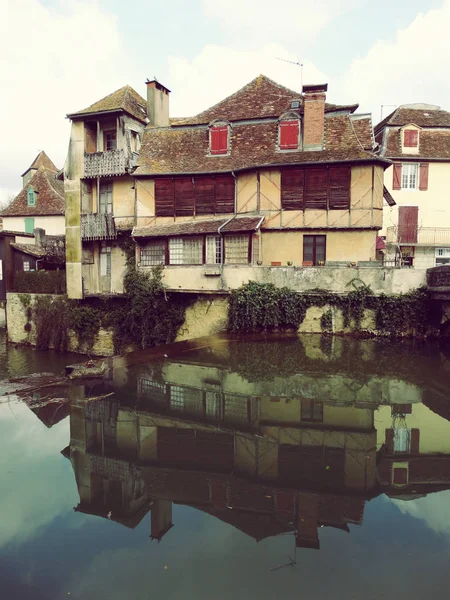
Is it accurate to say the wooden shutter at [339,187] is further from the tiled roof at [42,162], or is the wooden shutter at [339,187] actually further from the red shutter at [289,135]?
the tiled roof at [42,162]

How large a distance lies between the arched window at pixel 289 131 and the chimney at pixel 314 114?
0.43 metres

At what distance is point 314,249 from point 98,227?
11535 millimetres

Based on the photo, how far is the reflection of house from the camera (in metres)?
25.2

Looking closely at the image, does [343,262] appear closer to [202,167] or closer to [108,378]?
[202,167]

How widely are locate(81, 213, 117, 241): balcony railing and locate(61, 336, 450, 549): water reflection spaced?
32.9ft

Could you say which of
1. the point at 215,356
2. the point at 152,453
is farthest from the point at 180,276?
the point at 152,453

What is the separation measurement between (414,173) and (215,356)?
64.2ft

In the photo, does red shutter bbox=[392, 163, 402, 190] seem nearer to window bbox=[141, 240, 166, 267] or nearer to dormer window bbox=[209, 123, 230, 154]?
dormer window bbox=[209, 123, 230, 154]

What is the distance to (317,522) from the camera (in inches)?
229

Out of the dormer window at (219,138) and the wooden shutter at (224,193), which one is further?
the dormer window at (219,138)

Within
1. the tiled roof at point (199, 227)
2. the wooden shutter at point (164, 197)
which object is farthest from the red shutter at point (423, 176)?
the wooden shutter at point (164, 197)

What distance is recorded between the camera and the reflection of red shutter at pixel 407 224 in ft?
84.2

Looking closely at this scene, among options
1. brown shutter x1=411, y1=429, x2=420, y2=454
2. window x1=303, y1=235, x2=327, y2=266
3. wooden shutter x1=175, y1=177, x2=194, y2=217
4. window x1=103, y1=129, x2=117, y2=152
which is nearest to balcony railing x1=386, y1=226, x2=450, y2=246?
window x1=303, y1=235, x2=327, y2=266

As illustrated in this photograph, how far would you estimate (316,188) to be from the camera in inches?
742
